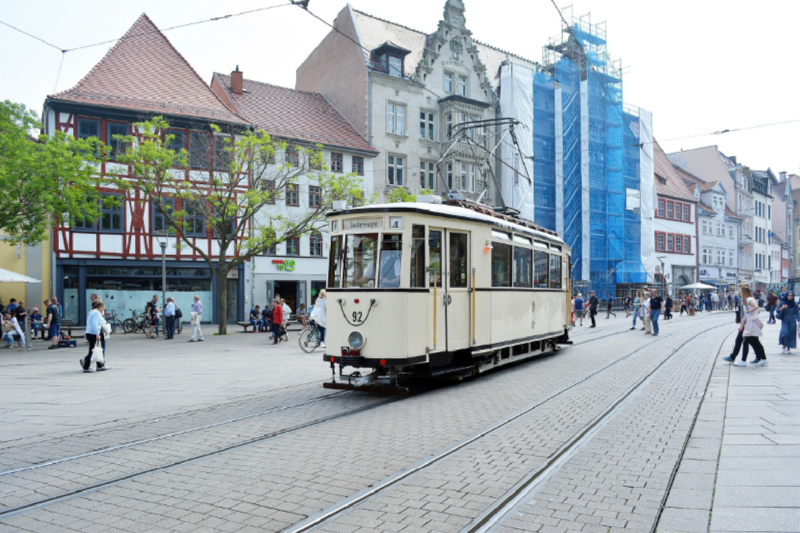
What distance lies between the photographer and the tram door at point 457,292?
10.8 m

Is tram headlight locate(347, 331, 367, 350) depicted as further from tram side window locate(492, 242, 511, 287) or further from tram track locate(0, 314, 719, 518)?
tram side window locate(492, 242, 511, 287)

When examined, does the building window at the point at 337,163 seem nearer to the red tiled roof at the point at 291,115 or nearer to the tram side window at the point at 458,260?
the red tiled roof at the point at 291,115

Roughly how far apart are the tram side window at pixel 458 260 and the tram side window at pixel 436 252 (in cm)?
31

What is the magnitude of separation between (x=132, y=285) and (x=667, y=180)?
48.9 m

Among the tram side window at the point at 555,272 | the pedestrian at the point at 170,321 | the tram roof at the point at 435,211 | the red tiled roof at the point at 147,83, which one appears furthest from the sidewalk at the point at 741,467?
the red tiled roof at the point at 147,83

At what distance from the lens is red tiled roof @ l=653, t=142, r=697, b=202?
59281 millimetres

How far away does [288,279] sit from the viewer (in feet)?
117

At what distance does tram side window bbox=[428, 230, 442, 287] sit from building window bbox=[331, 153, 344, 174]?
1088 inches

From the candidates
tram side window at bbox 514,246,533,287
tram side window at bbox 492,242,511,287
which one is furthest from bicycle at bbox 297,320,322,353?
tram side window at bbox 492,242,511,287

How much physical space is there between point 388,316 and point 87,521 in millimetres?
5698

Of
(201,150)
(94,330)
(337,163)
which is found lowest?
(94,330)

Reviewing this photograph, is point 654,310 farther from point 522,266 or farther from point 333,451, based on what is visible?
point 333,451

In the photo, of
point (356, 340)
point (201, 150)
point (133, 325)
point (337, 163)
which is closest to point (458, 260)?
point (356, 340)

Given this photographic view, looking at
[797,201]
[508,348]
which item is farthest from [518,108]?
[797,201]
